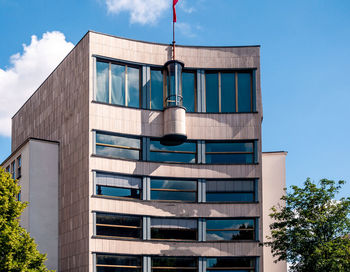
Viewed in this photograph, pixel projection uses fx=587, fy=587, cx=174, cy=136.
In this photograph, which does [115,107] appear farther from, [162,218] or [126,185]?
[162,218]

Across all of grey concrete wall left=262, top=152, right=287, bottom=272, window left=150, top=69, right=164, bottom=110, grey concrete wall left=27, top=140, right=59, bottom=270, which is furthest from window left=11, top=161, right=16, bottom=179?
grey concrete wall left=262, top=152, right=287, bottom=272

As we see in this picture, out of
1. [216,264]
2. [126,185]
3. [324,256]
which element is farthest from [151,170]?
[324,256]

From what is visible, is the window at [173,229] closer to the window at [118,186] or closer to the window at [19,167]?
the window at [118,186]

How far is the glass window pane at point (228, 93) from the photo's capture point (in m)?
48.7

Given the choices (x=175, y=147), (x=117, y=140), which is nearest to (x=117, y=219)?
(x=117, y=140)

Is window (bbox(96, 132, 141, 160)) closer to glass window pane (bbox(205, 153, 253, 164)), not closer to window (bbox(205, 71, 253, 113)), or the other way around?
glass window pane (bbox(205, 153, 253, 164))

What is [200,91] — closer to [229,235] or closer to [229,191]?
[229,191]

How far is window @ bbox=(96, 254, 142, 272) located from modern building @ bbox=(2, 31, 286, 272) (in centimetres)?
7

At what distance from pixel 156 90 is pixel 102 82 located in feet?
15.2

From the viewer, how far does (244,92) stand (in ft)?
161

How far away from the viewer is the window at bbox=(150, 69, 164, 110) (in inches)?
1865

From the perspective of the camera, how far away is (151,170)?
150ft

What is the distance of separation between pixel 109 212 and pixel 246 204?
436 inches

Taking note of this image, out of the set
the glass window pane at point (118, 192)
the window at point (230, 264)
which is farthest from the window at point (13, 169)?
the window at point (230, 264)
